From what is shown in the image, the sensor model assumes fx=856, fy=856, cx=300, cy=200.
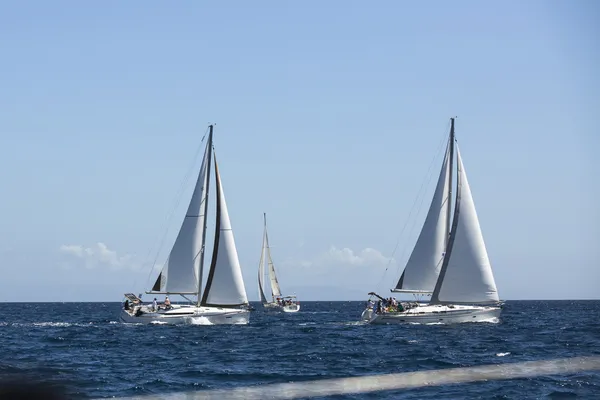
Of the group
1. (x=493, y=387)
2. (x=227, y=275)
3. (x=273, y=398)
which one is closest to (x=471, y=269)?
(x=227, y=275)

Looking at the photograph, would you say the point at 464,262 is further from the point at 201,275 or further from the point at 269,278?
the point at 269,278

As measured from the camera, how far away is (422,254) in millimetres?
60812

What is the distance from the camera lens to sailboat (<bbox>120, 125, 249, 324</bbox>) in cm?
5656

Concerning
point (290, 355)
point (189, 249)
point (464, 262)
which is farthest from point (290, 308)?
point (290, 355)

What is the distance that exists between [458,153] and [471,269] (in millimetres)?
8096

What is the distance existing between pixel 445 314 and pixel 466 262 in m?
3.76

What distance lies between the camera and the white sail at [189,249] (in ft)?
192

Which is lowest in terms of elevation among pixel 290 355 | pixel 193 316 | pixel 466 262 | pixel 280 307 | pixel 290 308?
pixel 290 355

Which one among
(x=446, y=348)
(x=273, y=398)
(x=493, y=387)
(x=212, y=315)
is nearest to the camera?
(x=273, y=398)

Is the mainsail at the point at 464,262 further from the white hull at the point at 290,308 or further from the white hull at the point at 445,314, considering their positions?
the white hull at the point at 290,308

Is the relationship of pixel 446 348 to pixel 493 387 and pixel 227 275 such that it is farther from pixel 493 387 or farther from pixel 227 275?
pixel 227 275

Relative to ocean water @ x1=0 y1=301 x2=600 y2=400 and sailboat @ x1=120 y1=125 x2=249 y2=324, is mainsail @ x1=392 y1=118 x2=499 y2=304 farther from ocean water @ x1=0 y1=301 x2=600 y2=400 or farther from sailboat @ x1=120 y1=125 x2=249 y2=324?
sailboat @ x1=120 y1=125 x2=249 y2=324

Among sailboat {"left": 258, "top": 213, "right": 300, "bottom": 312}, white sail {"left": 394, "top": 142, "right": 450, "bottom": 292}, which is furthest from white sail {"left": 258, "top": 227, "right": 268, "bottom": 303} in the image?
white sail {"left": 394, "top": 142, "right": 450, "bottom": 292}

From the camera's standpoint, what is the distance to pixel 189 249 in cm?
5866
